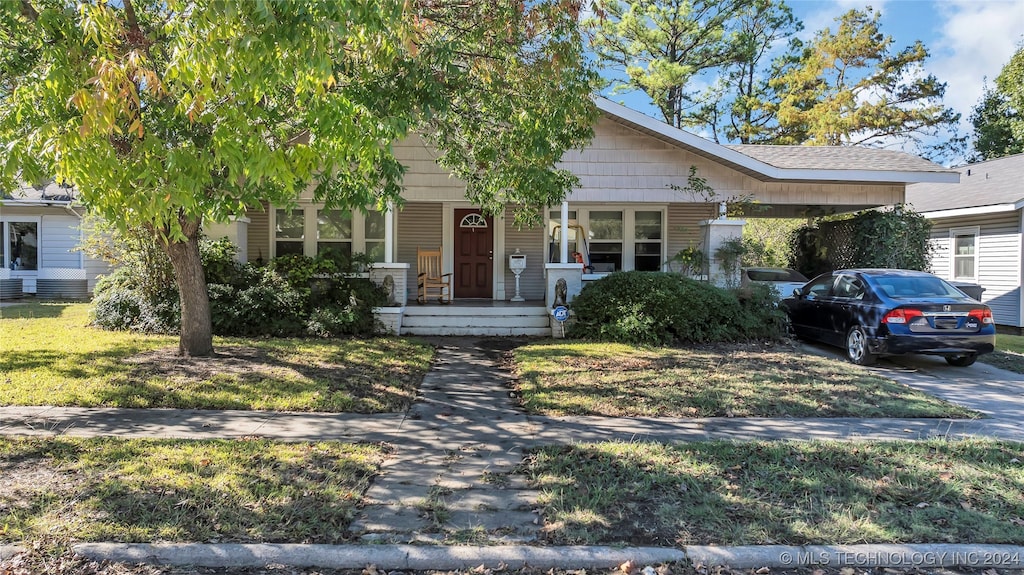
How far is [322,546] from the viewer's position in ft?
11.2

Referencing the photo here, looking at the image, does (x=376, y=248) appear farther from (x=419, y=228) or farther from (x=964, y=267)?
(x=964, y=267)

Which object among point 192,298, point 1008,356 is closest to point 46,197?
point 192,298

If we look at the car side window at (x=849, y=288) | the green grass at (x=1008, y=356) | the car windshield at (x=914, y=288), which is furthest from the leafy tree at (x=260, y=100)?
the green grass at (x=1008, y=356)

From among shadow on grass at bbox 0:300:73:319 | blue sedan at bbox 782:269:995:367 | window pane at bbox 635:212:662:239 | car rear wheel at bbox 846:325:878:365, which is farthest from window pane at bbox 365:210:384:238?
car rear wheel at bbox 846:325:878:365

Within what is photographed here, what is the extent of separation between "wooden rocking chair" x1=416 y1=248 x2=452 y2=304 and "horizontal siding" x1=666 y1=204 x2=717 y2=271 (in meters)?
5.59

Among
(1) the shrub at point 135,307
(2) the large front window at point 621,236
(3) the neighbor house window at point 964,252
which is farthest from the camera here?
(3) the neighbor house window at point 964,252

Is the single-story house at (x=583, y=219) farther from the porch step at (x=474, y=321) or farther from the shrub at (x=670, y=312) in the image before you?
the shrub at (x=670, y=312)

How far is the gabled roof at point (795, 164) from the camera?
38.7 ft

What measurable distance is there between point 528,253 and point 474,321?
129 inches

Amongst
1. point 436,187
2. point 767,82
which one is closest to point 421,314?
point 436,187

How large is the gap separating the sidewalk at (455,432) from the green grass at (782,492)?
0.33 metres

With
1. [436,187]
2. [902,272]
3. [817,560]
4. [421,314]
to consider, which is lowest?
[817,560]

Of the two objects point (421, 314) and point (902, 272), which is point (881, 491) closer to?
point (902, 272)

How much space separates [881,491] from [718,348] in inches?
238
